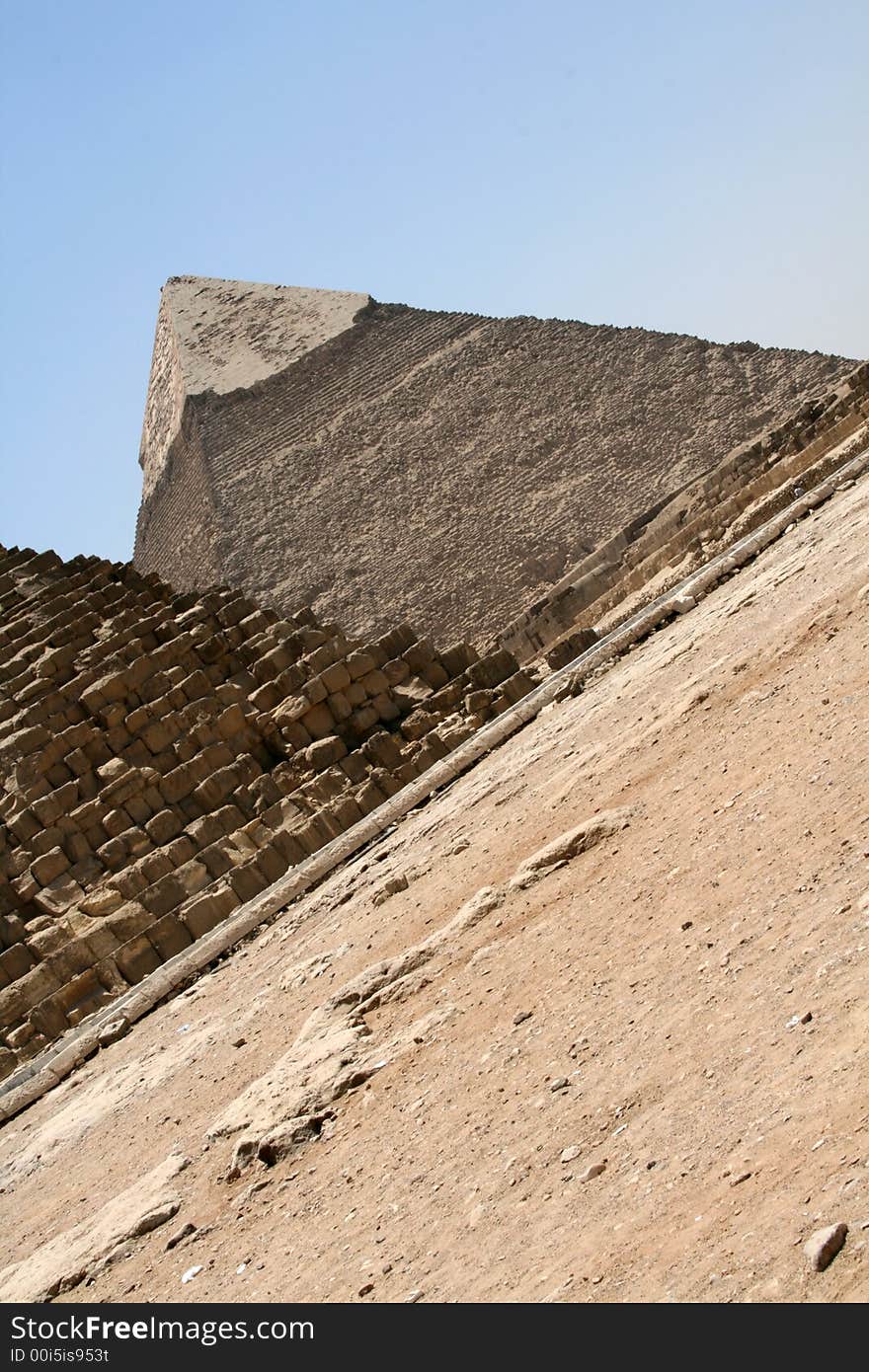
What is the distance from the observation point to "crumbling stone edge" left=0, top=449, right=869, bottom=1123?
33.0 feet

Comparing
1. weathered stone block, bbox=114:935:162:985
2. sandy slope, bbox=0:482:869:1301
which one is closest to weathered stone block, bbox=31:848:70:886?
weathered stone block, bbox=114:935:162:985

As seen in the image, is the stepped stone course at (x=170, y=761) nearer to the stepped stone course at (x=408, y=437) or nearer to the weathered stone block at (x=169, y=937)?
the weathered stone block at (x=169, y=937)

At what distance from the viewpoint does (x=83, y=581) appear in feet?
54.7

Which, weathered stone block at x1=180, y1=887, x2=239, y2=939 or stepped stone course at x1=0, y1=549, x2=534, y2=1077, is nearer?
weathered stone block at x1=180, y1=887, x2=239, y2=939

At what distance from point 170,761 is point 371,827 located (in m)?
3.05

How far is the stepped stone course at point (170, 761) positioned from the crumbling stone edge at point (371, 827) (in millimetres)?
676

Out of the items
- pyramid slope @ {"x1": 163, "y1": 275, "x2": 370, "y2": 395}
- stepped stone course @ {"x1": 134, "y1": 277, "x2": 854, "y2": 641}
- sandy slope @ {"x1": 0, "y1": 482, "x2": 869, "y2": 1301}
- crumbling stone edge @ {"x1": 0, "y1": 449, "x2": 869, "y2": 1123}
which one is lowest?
sandy slope @ {"x1": 0, "y1": 482, "x2": 869, "y2": 1301}

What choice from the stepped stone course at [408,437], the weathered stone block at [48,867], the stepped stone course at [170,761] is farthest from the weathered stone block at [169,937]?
the stepped stone course at [408,437]

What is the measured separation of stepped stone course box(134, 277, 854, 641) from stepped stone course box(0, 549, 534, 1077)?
21159 mm

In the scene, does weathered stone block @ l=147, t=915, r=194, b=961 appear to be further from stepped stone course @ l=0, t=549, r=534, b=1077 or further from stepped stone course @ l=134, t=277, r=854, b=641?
stepped stone course @ l=134, t=277, r=854, b=641

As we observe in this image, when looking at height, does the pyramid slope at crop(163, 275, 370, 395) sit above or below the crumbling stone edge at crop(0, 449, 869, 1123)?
above

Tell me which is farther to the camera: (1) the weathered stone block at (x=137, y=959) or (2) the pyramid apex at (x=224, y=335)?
(2) the pyramid apex at (x=224, y=335)

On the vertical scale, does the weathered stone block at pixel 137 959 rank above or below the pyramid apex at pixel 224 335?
below

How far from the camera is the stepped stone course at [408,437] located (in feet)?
124
